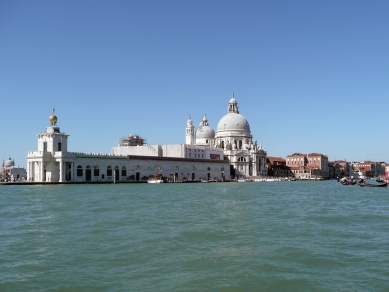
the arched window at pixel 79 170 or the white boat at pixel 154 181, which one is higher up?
the arched window at pixel 79 170

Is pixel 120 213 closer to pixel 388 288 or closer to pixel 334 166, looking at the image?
pixel 388 288

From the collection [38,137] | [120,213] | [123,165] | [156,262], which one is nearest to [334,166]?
[123,165]

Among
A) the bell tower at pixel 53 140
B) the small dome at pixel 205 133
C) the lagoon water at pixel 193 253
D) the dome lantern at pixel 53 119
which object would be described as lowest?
the lagoon water at pixel 193 253

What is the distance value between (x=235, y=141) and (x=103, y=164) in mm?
38119

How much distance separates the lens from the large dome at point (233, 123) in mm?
92750

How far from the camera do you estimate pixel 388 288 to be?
7969 mm

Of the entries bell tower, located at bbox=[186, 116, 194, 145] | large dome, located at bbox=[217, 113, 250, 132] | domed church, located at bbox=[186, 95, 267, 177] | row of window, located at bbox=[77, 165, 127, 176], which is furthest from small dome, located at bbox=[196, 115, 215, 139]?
row of window, located at bbox=[77, 165, 127, 176]

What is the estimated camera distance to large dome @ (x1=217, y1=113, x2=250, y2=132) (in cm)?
9275

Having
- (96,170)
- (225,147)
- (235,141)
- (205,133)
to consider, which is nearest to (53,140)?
(96,170)

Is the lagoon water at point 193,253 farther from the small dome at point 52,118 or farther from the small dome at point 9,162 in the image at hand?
the small dome at point 9,162

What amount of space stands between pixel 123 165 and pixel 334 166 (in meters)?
74.5

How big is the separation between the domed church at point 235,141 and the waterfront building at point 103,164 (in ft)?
37.5

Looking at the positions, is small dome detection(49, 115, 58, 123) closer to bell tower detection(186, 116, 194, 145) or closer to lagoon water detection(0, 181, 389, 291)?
lagoon water detection(0, 181, 389, 291)

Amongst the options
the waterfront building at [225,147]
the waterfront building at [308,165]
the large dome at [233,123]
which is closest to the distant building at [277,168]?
the waterfront building at [308,165]
